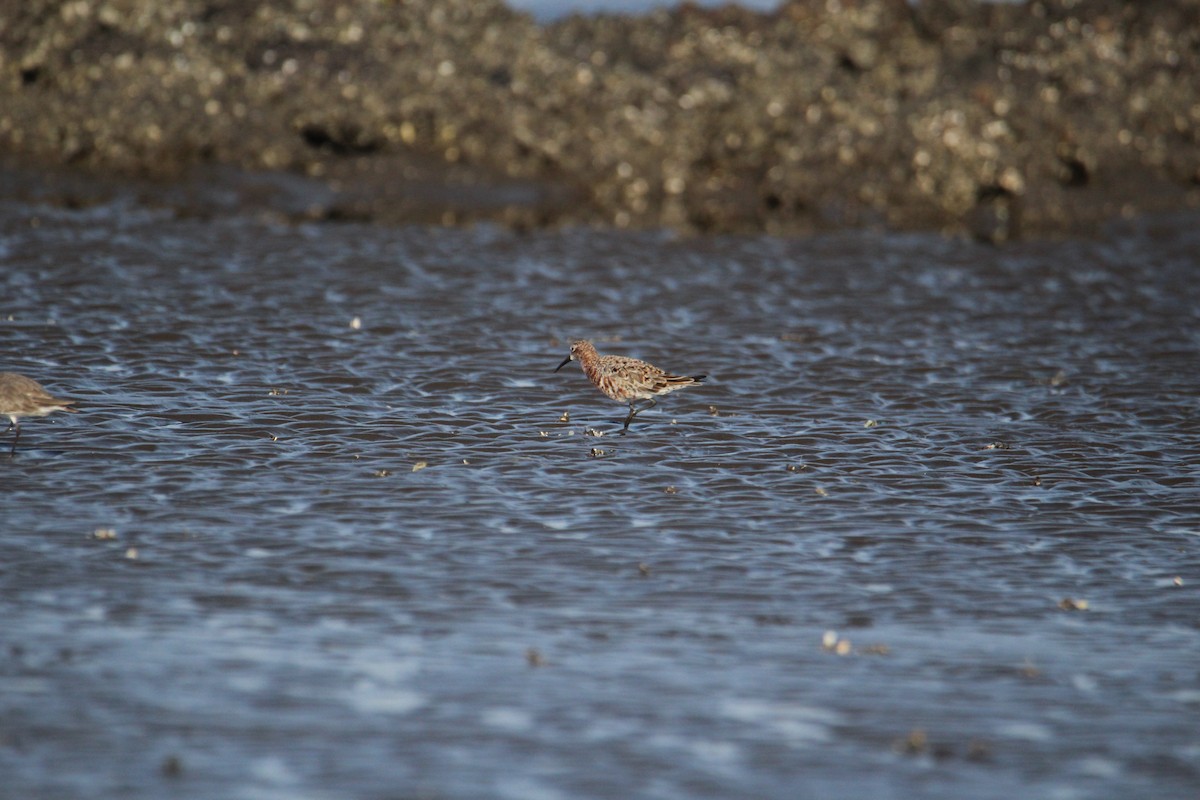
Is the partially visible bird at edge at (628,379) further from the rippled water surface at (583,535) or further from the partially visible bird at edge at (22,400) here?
the partially visible bird at edge at (22,400)

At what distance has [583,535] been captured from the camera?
10133 mm

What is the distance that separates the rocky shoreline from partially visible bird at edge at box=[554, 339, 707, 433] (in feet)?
29.1

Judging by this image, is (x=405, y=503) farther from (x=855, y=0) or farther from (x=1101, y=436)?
(x=855, y=0)

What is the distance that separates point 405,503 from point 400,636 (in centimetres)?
253

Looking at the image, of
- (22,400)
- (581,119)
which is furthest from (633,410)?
(581,119)

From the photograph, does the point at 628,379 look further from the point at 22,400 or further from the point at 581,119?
the point at 581,119

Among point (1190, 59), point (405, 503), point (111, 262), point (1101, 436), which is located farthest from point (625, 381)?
point (1190, 59)

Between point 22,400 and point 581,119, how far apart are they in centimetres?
1366

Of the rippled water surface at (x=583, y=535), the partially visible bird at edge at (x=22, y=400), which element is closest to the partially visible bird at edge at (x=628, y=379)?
the rippled water surface at (x=583, y=535)

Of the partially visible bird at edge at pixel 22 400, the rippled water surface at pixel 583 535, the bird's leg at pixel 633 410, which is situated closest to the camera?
the rippled water surface at pixel 583 535

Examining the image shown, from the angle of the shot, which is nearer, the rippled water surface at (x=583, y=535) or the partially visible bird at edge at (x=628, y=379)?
the rippled water surface at (x=583, y=535)

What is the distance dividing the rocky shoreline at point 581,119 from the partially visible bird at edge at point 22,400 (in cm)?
1119

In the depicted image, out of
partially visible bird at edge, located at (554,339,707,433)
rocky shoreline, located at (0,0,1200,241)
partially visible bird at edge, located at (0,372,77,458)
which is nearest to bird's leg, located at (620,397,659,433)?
partially visible bird at edge, located at (554,339,707,433)

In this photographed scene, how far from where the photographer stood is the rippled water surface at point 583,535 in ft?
A: 22.7
